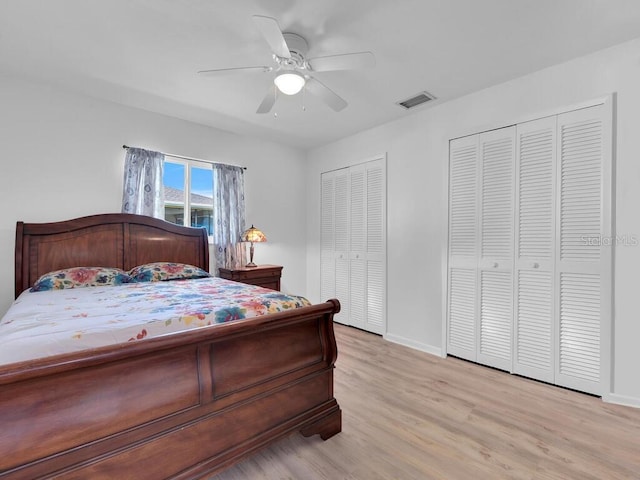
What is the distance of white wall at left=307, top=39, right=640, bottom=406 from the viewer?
7.43 ft

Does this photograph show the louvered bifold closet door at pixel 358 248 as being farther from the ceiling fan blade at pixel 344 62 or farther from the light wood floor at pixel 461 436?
the ceiling fan blade at pixel 344 62

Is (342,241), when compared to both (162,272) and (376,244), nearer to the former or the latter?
(376,244)

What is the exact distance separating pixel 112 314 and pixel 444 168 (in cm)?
313

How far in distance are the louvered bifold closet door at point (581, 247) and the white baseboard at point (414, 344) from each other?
1.05 meters

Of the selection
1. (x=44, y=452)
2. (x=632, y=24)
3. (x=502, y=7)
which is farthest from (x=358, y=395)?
(x=632, y=24)

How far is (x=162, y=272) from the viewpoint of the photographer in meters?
3.15

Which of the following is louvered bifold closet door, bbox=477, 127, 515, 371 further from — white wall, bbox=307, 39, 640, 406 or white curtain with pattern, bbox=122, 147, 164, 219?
white curtain with pattern, bbox=122, 147, 164, 219

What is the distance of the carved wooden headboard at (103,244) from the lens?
2.83m

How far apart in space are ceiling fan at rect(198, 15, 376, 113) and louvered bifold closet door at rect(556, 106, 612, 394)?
72.4 inches

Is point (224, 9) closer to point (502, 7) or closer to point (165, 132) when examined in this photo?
point (502, 7)

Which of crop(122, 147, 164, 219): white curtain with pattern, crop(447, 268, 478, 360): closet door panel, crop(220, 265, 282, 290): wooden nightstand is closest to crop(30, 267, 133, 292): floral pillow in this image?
crop(122, 147, 164, 219): white curtain with pattern

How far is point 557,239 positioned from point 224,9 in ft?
9.85

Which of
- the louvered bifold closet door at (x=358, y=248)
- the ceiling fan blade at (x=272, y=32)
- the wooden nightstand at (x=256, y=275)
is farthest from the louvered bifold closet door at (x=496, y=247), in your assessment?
the wooden nightstand at (x=256, y=275)

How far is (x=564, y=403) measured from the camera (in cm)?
230
